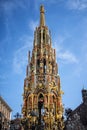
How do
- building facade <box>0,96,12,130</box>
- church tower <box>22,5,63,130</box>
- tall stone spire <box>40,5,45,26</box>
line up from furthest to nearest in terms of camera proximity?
tall stone spire <box>40,5,45,26</box>
church tower <box>22,5,63,130</box>
building facade <box>0,96,12,130</box>

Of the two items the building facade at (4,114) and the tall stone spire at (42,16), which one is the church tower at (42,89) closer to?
the tall stone spire at (42,16)

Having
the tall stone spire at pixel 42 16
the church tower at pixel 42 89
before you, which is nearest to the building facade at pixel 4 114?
the church tower at pixel 42 89

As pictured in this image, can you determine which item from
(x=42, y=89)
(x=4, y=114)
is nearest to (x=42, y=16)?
(x=42, y=89)

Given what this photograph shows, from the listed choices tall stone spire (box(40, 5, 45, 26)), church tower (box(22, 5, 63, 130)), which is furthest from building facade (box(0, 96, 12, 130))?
tall stone spire (box(40, 5, 45, 26))

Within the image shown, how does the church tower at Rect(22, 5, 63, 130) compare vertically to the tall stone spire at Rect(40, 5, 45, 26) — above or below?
below

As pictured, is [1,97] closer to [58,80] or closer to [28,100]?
[28,100]

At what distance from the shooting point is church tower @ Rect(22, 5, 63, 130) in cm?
5928

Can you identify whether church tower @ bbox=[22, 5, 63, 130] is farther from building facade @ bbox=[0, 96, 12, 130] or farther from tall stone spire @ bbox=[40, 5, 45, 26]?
building facade @ bbox=[0, 96, 12, 130]

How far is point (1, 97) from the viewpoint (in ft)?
195

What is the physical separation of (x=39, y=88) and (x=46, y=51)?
1332 centimetres

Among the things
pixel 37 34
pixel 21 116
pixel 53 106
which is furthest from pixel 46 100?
pixel 37 34

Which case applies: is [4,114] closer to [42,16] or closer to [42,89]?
[42,89]

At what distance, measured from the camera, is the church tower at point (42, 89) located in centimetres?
5928

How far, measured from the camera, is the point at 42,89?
210 feet
